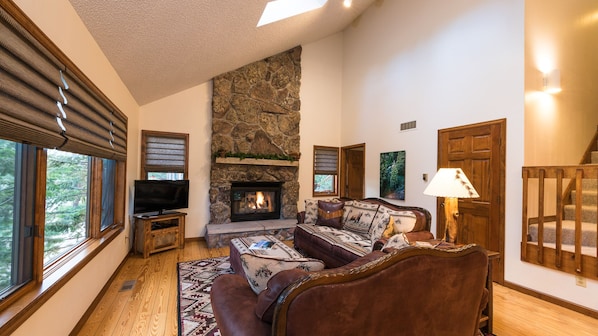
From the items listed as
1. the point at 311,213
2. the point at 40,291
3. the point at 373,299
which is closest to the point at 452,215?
the point at 373,299

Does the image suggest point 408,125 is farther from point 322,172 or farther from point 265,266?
point 265,266

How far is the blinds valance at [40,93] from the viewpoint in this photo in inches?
44.7

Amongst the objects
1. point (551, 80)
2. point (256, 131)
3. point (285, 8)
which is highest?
point (285, 8)

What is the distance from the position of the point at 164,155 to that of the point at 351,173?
4198 mm

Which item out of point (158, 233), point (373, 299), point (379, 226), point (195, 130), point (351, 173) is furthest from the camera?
point (351, 173)

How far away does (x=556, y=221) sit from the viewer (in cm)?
282

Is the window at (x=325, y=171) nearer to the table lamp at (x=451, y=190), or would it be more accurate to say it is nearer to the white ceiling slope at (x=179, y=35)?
the white ceiling slope at (x=179, y=35)

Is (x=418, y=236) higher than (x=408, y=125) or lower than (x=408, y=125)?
lower


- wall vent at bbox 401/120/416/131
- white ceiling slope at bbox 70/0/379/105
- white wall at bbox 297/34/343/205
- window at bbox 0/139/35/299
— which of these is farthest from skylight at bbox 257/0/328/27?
window at bbox 0/139/35/299

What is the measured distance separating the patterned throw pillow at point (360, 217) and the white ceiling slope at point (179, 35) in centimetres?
294

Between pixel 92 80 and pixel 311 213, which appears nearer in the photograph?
pixel 92 80

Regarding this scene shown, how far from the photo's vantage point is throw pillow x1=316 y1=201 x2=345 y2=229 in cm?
410

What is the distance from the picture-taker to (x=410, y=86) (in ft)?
15.1

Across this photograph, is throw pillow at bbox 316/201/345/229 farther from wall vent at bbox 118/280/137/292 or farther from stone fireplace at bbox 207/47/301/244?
wall vent at bbox 118/280/137/292
